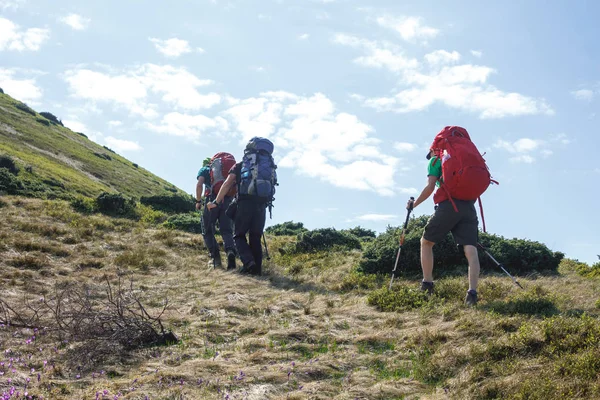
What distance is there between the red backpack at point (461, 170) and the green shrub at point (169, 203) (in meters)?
19.9

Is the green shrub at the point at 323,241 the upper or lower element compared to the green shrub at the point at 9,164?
lower

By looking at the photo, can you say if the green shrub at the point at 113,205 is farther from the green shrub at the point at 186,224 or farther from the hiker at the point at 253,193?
the hiker at the point at 253,193

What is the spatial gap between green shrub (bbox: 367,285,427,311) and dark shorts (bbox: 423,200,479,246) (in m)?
0.91

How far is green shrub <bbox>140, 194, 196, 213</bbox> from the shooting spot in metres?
25.4

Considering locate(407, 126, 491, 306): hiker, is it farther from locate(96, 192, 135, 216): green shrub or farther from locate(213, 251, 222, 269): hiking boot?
locate(96, 192, 135, 216): green shrub

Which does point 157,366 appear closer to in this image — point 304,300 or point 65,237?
point 304,300

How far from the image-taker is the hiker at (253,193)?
34.7ft

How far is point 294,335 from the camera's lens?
20.0 feet

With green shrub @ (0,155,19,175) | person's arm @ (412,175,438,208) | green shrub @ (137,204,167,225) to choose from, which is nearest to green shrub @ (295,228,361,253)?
person's arm @ (412,175,438,208)

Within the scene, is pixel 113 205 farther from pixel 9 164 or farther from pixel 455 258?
pixel 455 258

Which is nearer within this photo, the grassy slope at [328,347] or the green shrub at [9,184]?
the grassy slope at [328,347]

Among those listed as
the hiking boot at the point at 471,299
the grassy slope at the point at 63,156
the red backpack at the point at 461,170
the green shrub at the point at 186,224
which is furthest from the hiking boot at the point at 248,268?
the grassy slope at the point at 63,156

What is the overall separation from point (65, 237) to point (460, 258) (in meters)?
9.90

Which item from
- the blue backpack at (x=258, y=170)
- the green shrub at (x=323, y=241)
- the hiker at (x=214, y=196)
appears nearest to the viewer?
the blue backpack at (x=258, y=170)
